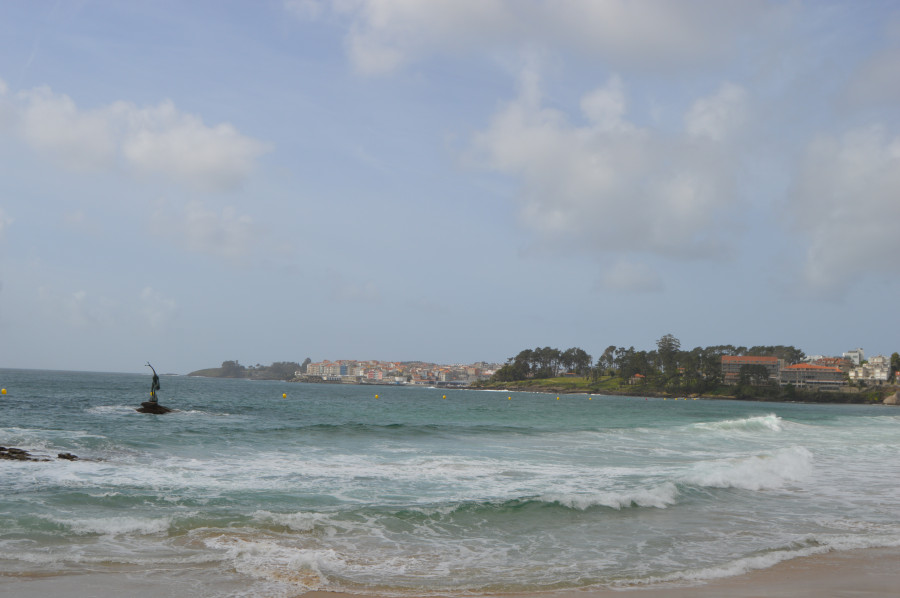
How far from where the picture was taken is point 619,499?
12844 millimetres

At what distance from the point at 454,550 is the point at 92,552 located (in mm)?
5043

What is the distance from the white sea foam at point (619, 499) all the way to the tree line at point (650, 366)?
149648mm

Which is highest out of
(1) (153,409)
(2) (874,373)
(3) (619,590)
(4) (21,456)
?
(2) (874,373)

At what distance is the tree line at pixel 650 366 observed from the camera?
154 metres

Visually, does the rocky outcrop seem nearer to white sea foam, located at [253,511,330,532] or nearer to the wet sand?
white sea foam, located at [253,511,330,532]

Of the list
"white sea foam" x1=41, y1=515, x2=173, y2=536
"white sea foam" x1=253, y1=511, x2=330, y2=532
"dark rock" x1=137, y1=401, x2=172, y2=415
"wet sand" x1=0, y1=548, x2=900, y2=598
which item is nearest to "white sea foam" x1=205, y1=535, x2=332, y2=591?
"wet sand" x1=0, y1=548, x2=900, y2=598

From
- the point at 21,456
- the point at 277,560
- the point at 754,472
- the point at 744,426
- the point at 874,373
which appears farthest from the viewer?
the point at 874,373

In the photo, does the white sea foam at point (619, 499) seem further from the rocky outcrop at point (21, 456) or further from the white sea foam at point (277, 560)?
the rocky outcrop at point (21, 456)

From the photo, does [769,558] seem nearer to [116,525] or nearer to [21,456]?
[116,525]

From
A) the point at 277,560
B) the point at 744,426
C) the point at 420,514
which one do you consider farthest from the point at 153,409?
the point at 744,426

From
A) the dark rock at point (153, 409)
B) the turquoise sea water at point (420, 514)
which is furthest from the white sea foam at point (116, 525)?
the dark rock at point (153, 409)

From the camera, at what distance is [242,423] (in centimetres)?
3341

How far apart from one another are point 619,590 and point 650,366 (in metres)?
171

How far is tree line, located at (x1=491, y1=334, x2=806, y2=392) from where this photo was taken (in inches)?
6058
